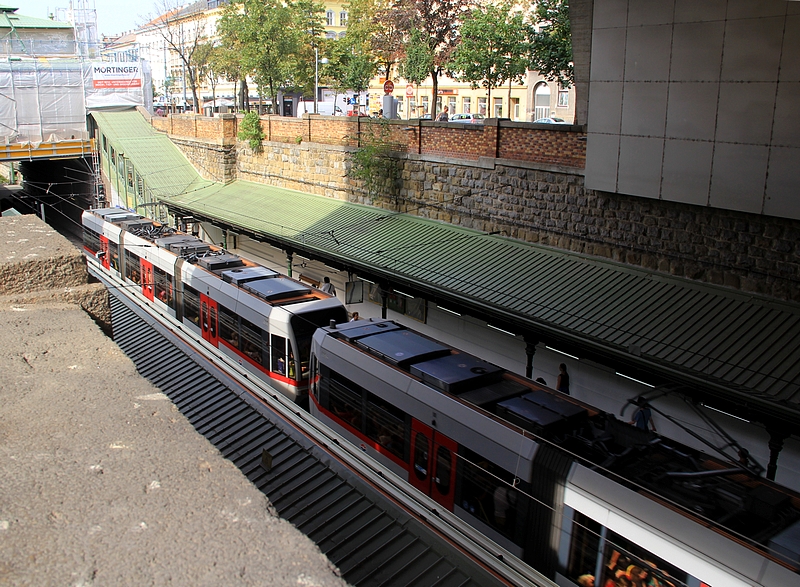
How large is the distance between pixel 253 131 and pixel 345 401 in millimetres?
19656

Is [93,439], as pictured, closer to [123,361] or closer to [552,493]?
[123,361]

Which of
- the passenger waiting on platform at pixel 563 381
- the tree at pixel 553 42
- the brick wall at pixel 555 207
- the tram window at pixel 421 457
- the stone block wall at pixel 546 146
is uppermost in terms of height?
the tree at pixel 553 42

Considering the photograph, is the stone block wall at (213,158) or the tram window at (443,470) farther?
the stone block wall at (213,158)

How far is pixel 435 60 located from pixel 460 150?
1615 centimetres

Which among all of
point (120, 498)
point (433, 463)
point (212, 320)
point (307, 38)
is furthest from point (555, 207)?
point (307, 38)

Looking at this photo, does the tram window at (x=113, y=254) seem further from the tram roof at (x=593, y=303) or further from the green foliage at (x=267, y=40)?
the green foliage at (x=267, y=40)

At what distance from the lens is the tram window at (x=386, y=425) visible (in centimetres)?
1001

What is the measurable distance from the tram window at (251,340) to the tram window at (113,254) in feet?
32.3

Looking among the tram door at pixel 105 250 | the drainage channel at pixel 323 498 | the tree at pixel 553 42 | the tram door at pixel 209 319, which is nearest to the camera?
the drainage channel at pixel 323 498

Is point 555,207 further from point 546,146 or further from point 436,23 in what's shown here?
point 436,23

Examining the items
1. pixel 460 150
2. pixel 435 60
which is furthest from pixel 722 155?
pixel 435 60

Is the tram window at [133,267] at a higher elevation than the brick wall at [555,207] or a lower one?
lower

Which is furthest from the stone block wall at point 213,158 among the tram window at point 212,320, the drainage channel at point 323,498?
the drainage channel at point 323,498

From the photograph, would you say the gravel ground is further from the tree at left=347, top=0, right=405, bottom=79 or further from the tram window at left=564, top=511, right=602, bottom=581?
the tree at left=347, top=0, right=405, bottom=79
